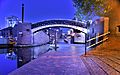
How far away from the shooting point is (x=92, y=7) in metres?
17.5

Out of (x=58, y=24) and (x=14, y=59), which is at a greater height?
(x=58, y=24)

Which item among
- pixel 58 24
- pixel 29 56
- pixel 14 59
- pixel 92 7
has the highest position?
pixel 58 24

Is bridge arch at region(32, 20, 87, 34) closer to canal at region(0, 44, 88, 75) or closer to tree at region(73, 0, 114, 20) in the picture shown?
canal at region(0, 44, 88, 75)

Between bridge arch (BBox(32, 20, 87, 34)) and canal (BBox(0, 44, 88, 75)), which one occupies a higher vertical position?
bridge arch (BBox(32, 20, 87, 34))

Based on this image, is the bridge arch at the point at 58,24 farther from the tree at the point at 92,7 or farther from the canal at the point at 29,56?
the tree at the point at 92,7

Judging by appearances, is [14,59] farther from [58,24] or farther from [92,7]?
[58,24]

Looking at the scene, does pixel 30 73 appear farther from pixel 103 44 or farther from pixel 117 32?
pixel 117 32

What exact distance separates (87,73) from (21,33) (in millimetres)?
39739

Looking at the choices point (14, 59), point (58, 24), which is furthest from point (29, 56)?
point (58, 24)

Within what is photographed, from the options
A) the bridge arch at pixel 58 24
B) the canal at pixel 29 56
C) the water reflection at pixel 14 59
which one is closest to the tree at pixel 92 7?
the canal at pixel 29 56

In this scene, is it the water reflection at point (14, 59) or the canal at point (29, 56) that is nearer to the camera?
the canal at point (29, 56)

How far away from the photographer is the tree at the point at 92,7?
17.1 metres

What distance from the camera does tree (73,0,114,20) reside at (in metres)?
17.1

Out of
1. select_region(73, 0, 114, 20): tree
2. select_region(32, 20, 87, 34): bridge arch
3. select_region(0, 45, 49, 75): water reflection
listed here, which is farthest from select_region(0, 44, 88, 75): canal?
select_region(32, 20, 87, 34): bridge arch
